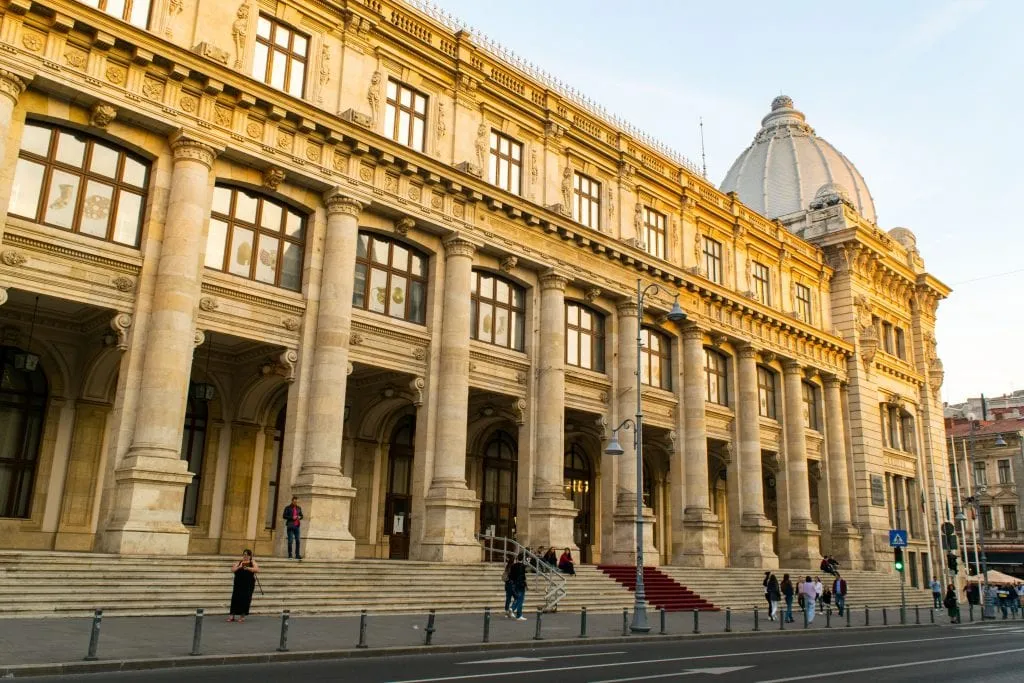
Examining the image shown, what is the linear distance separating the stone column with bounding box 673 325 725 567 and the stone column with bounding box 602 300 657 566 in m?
2.79

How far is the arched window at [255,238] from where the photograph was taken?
23328mm

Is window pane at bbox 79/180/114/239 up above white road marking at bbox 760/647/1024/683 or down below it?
above

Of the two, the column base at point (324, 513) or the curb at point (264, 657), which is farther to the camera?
the column base at point (324, 513)

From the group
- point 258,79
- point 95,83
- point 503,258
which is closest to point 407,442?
point 503,258

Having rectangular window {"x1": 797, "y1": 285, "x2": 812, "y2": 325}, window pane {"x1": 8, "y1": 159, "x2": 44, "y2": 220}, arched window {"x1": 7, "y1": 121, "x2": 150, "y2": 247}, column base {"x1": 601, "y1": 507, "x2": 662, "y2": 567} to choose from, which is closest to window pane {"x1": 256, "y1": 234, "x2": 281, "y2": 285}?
arched window {"x1": 7, "y1": 121, "x2": 150, "y2": 247}

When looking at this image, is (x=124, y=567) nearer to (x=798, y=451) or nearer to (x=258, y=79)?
(x=258, y=79)

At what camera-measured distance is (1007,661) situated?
15961 millimetres

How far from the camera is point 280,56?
2492 centimetres

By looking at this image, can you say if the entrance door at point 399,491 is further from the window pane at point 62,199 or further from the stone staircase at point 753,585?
the window pane at point 62,199

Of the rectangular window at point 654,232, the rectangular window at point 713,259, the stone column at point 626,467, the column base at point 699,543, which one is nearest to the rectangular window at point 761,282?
the rectangular window at point 713,259

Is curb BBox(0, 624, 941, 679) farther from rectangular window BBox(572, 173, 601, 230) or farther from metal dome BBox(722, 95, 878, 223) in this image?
metal dome BBox(722, 95, 878, 223)

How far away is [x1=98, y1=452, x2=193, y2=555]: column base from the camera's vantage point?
18.8m

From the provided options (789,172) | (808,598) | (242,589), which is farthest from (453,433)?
(789,172)

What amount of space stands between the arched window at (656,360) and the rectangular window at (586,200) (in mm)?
5494
